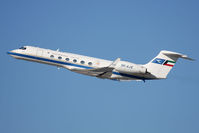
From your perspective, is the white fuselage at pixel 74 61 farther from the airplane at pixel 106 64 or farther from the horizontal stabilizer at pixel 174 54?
the horizontal stabilizer at pixel 174 54

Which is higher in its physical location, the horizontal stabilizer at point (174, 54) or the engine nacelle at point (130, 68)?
the horizontal stabilizer at point (174, 54)

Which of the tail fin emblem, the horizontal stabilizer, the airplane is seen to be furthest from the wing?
the horizontal stabilizer

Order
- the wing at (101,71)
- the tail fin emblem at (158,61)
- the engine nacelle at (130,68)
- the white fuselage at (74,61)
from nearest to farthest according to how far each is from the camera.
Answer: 1. the wing at (101,71)
2. the engine nacelle at (130,68)
3. the white fuselage at (74,61)
4. the tail fin emblem at (158,61)

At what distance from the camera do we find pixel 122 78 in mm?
41812

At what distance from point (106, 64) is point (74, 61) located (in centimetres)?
331

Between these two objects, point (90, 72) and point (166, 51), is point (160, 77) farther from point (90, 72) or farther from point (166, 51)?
point (90, 72)

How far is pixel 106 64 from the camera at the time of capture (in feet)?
138

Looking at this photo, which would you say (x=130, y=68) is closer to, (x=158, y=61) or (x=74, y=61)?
(x=158, y=61)

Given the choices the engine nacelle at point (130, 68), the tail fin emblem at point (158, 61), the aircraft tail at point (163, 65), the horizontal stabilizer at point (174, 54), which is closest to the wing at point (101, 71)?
the engine nacelle at point (130, 68)

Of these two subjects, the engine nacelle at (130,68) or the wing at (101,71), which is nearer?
the wing at (101,71)

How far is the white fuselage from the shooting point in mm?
40375

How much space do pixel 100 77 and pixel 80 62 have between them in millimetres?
2608

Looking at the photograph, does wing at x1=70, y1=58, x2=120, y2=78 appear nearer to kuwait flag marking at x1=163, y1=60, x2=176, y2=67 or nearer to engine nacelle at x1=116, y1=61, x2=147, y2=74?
engine nacelle at x1=116, y1=61, x2=147, y2=74

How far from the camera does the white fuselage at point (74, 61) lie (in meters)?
40.4
